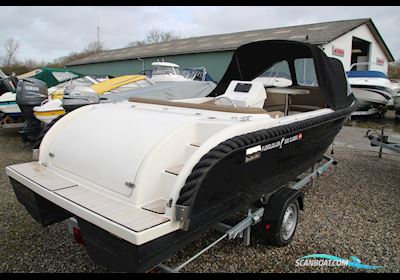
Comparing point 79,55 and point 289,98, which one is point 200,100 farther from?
point 79,55

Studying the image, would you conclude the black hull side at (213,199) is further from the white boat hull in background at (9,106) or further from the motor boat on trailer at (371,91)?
the motor boat on trailer at (371,91)

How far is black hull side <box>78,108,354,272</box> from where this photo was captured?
63.6 inches

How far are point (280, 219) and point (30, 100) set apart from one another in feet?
17.5

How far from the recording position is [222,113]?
2.65m

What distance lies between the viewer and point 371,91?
34.6 feet

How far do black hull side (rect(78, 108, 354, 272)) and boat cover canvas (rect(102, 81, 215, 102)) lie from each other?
3.90 meters

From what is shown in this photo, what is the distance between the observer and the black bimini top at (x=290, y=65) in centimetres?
352

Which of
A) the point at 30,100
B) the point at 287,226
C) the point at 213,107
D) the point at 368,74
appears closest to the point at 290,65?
the point at 213,107

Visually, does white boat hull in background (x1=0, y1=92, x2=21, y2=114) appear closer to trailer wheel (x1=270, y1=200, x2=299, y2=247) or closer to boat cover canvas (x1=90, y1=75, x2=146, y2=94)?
boat cover canvas (x1=90, y1=75, x2=146, y2=94)

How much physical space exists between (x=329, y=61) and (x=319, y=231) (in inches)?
76.5

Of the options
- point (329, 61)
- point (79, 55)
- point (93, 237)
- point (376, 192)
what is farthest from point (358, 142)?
point (79, 55)

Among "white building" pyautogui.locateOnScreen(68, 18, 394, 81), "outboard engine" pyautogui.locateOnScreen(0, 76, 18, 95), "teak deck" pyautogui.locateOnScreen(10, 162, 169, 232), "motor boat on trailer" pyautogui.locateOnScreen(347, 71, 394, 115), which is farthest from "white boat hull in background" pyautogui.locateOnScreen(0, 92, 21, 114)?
"motor boat on trailer" pyautogui.locateOnScreen(347, 71, 394, 115)

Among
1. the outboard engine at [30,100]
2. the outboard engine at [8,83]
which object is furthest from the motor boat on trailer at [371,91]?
the outboard engine at [8,83]

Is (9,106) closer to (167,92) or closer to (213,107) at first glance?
(167,92)
